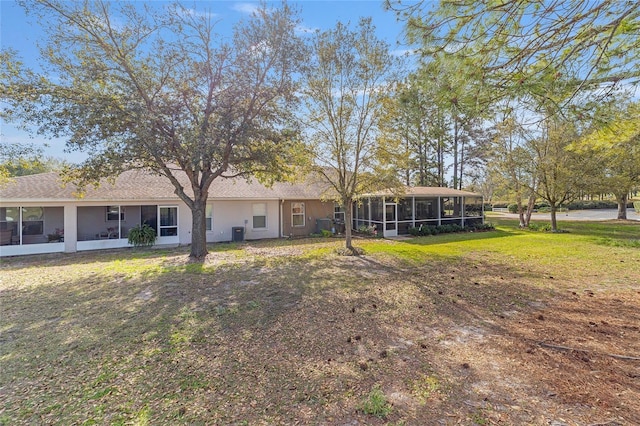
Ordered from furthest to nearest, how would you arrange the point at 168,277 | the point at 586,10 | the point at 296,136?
the point at 296,136 → the point at 168,277 → the point at 586,10

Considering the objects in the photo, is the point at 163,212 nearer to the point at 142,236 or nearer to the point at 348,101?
the point at 142,236

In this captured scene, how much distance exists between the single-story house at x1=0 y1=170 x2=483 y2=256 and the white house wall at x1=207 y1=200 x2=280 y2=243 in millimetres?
50

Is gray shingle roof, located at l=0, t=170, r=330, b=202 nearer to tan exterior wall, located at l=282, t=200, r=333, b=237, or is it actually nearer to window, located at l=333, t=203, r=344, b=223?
tan exterior wall, located at l=282, t=200, r=333, b=237

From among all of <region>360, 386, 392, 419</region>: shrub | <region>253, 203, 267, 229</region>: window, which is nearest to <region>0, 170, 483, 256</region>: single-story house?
<region>253, 203, 267, 229</region>: window

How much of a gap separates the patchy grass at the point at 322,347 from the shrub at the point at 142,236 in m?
5.18

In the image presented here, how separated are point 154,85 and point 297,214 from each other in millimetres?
10247

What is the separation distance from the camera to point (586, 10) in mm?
3936

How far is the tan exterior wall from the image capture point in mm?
→ 17422

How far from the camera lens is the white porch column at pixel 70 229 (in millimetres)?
12680

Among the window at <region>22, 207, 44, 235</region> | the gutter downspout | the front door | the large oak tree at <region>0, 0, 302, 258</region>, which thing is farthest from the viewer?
the front door

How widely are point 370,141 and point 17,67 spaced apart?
35.9 ft

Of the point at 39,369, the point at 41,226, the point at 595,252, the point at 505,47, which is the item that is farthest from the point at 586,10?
the point at 41,226

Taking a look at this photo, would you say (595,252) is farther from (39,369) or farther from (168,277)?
(39,369)

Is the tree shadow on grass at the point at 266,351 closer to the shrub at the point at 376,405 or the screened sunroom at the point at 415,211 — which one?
the shrub at the point at 376,405
